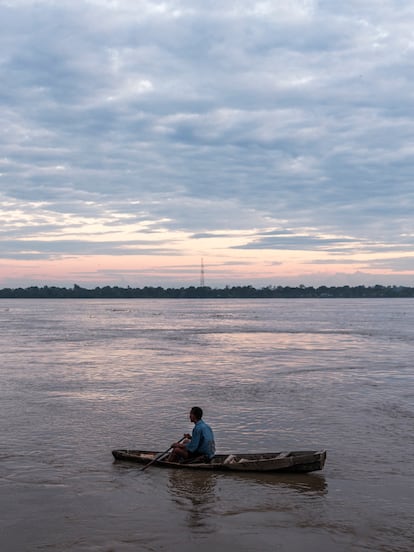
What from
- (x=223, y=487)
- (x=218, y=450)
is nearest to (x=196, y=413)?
(x=223, y=487)

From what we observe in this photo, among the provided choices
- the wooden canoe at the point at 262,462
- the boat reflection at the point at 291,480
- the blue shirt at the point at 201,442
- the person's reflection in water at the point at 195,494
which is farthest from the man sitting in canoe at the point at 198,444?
the boat reflection at the point at 291,480

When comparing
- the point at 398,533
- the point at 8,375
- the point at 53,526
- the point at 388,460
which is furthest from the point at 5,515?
the point at 8,375

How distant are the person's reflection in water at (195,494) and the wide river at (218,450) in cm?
4

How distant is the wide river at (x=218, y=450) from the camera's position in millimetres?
11914

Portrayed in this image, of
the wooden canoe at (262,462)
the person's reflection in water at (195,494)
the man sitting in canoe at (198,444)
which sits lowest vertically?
the person's reflection in water at (195,494)

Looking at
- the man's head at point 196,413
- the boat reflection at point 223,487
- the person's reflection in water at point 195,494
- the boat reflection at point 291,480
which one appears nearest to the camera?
the person's reflection in water at point 195,494

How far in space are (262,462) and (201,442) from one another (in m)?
1.55

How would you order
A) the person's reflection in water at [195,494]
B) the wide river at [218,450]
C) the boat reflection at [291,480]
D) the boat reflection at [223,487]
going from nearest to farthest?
the wide river at [218,450]
the person's reflection in water at [195,494]
the boat reflection at [223,487]
the boat reflection at [291,480]

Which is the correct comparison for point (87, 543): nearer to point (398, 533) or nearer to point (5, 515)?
point (5, 515)

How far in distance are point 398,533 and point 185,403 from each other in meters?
14.5

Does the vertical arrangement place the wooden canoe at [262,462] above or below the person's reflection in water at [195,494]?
above

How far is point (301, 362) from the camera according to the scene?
134ft

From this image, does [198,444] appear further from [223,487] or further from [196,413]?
[223,487]

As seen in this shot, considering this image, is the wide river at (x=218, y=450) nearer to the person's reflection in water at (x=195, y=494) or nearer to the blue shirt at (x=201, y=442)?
the person's reflection in water at (x=195, y=494)
